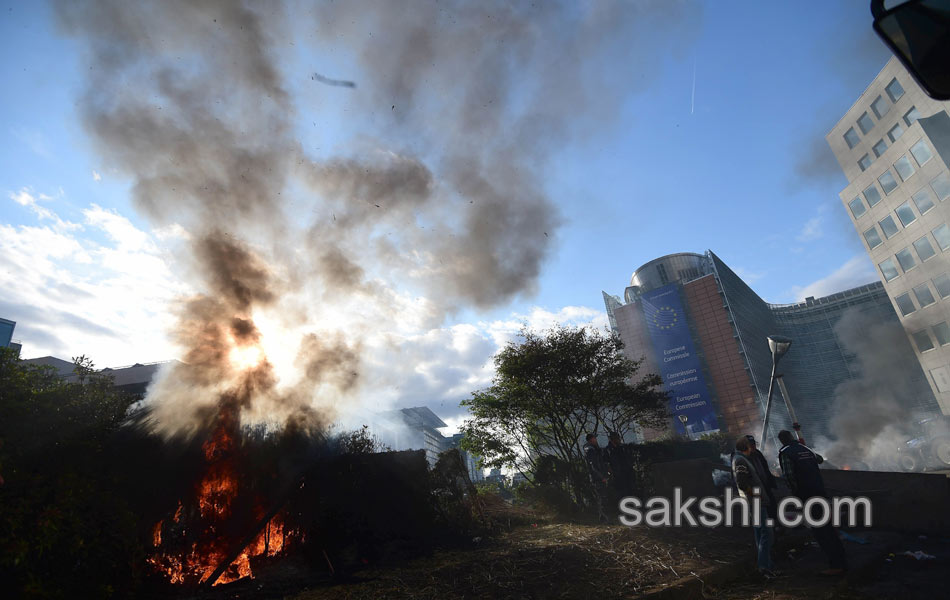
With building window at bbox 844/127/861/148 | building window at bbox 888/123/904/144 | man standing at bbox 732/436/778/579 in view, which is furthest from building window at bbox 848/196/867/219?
man standing at bbox 732/436/778/579

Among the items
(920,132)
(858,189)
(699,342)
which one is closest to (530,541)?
(920,132)

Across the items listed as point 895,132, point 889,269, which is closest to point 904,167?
point 895,132

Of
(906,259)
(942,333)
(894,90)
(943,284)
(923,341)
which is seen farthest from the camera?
(906,259)

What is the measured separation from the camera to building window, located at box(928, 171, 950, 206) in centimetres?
2930

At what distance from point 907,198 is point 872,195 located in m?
3.73

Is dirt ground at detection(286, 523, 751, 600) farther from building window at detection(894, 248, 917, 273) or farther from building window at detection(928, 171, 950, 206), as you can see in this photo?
building window at detection(894, 248, 917, 273)

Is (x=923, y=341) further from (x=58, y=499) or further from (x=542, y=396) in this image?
(x=58, y=499)

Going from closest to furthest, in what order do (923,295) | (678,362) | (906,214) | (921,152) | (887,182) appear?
(921,152)
(923,295)
(906,214)
(887,182)
(678,362)

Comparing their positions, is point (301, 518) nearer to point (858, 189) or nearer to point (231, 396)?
point (231, 396)

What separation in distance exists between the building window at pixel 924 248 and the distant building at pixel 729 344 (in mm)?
18118

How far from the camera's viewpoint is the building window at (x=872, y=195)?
3572 cm

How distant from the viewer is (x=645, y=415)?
1697 centimetres

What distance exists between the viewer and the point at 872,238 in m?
36.8

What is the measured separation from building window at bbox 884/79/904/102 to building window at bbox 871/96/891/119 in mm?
503
